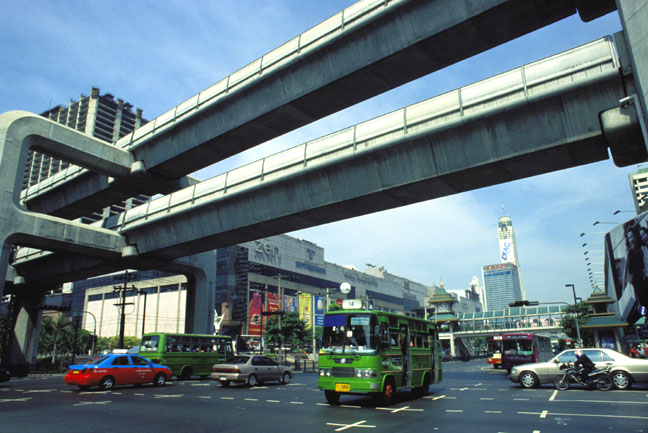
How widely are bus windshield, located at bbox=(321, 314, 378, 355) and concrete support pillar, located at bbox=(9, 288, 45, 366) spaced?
33.5 m

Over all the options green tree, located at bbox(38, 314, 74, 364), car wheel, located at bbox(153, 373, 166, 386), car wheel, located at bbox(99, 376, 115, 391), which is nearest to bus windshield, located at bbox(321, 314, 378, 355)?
car wheel, located at bbox(99, 376, 115, 391)

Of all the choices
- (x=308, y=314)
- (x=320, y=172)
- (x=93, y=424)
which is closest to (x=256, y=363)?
(x=320, y=172)

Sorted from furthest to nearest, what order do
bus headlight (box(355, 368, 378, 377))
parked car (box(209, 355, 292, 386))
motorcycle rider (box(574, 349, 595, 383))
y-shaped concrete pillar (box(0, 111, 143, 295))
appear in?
y-shaped concrete pillar (box(0, 111, 143, 295)) → parked car (box(209, 355, 292, 386)) → motorcycle rider (box(574, 349, 595, 383)) → bus headlight (box(355, 368, 378, 377))

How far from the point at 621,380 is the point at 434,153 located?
12213 millimetres

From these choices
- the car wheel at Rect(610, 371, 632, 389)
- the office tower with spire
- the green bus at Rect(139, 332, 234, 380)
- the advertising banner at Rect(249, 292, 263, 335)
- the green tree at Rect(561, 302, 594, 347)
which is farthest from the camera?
the office tower with spire

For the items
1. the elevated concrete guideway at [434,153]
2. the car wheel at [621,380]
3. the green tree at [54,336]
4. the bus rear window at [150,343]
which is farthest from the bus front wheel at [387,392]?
the green tree at [54,336]

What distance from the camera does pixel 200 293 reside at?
35188mm

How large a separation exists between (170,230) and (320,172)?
11617 millimetres

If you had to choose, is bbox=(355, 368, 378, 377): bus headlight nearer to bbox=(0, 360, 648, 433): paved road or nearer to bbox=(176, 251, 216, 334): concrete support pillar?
bbox=(0, 360, 648, 433): paved road

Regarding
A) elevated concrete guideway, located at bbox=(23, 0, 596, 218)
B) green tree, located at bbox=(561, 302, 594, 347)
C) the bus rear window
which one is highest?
elevated concrete guideway, located at bbox=(23, 0, 596, 218)

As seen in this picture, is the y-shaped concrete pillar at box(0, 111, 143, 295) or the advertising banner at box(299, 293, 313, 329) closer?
the y-shaped concrete pillar at box(0, 111, 143, 295)

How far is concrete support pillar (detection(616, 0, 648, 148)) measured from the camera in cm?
1047

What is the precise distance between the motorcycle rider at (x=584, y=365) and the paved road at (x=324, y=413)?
86cm

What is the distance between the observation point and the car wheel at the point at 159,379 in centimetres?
2205
